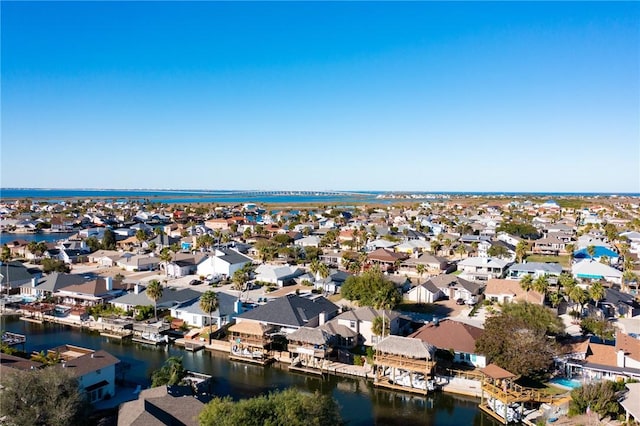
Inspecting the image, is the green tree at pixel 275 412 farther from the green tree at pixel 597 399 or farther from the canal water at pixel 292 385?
the green tree at pixel 597 399

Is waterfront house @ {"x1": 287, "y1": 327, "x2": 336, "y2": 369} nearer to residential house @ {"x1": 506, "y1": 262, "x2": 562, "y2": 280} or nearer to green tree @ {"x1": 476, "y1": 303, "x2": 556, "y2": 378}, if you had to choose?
green tree @ {"x1": 476, "y1": 303, "x2": 556, "y2": 378}

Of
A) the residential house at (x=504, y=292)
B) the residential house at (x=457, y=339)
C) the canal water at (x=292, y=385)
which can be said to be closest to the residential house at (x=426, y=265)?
the residential house at (x=504, y=292)

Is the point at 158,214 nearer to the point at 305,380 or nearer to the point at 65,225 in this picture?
the point at 65,225

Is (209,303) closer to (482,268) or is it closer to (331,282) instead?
(331,282)

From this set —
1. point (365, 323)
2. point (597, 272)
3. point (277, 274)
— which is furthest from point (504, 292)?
point (277, 274)

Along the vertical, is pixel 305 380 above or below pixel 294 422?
below

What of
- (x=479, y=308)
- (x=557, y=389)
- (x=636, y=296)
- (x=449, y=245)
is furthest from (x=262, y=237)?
(x=557, y=389)
